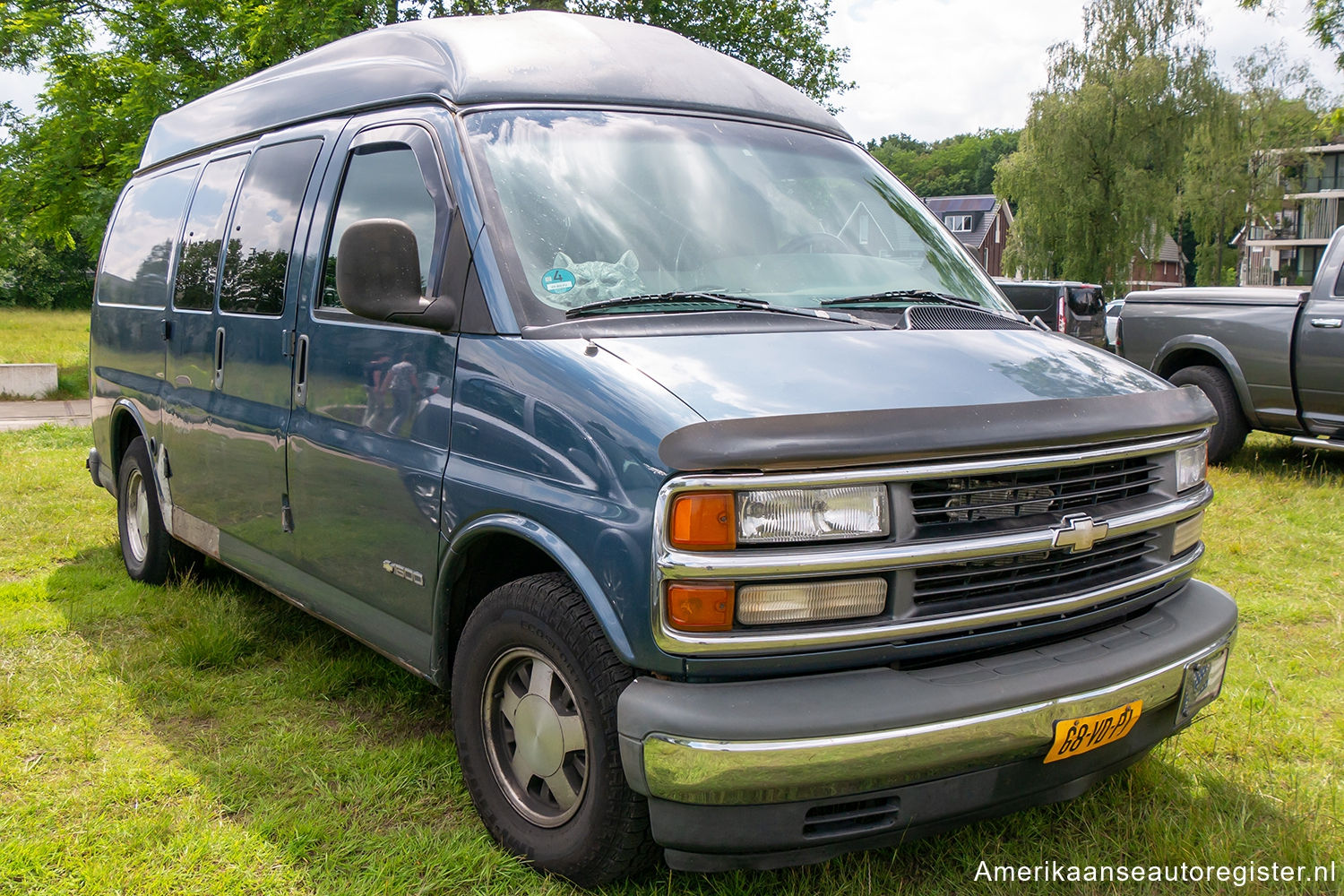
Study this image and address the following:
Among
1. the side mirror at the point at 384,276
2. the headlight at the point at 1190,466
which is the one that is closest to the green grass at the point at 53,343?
the side mirror at the point at 384,276

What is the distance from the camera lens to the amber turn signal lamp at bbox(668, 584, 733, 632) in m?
2.37

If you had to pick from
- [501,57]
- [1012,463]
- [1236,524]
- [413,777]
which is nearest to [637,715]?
[1012,463]

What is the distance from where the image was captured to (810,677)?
8.02 feet

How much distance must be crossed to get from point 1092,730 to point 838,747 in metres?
0.74

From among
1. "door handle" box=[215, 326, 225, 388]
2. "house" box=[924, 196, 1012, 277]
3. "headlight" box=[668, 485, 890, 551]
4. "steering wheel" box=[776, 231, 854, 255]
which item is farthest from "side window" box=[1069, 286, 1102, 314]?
"house" box=[924, 196, 1012, 277]

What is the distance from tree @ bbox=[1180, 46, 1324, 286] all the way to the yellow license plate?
3984 centimetres

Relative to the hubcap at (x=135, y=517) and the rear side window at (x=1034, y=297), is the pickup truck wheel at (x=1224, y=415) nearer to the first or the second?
the hubcap at (x=135, y=517)

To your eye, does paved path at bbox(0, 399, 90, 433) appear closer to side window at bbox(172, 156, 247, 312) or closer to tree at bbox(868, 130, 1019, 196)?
side window at bbox(172, 156, 247, 312)

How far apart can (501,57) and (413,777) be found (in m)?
2.39

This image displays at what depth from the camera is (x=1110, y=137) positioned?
3609 cm

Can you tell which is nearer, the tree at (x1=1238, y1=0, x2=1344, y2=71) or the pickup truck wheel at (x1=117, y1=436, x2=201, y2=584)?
the pickup truck wheel at (x1=117, y1=436, x2=201, y2=584)

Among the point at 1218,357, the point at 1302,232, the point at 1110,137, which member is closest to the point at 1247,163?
the point at 1110,137

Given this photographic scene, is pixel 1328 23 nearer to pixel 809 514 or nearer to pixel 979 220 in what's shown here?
pixel 809 514

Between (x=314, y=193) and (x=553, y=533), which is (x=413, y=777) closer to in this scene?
(x=553, y=533)
